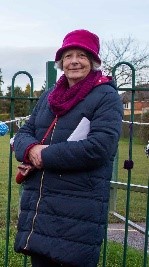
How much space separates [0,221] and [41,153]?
4372 mm

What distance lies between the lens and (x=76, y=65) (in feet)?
8.64

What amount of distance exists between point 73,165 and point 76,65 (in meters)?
0.49

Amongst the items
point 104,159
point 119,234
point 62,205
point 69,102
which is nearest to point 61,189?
point 62,205

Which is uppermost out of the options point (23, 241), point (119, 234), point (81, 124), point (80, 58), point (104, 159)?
point (80, 58)

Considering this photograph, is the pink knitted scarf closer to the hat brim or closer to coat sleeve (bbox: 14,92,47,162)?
the hat brim

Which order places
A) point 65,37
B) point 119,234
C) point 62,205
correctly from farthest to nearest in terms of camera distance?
point 119,234, point 65,37, point 62,205

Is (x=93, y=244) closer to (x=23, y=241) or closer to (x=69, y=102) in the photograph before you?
(x=23, y=241)

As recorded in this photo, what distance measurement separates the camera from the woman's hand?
8.41 feet

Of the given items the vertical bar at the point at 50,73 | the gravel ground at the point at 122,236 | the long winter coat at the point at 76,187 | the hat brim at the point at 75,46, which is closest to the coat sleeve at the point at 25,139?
the long winter coat at the point at 76,187

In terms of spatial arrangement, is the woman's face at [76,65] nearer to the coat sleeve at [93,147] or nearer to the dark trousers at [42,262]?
the coat sleeve at [93,147]

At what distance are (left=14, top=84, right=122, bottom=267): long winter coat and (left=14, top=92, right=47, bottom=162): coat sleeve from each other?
12cm

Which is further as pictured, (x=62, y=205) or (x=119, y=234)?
(x=119, y=234)

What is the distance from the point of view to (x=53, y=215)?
254cm

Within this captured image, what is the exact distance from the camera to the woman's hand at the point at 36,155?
256 centimetres
